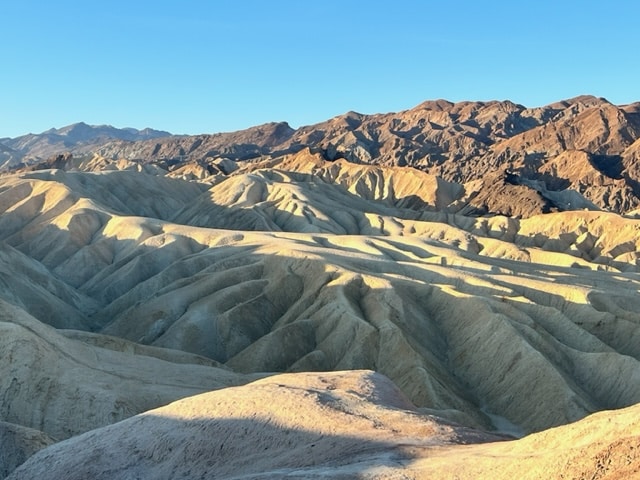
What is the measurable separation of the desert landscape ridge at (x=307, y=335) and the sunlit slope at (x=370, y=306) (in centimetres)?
19

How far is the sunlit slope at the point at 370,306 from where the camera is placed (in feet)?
139

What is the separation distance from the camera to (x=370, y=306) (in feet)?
164

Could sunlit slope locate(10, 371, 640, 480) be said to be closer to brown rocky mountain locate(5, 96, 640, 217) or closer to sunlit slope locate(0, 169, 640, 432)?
sunlit slope locate(0, 169, 640, 432)

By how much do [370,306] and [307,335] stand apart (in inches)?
204

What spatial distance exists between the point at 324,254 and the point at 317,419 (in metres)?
40.4

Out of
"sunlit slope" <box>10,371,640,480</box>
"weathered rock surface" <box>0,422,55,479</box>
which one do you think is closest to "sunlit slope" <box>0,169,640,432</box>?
"sunlit slope" <box>10,371,640,480</box>

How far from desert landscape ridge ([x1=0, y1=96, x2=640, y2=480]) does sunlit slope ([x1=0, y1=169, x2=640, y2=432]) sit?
0.63 feet

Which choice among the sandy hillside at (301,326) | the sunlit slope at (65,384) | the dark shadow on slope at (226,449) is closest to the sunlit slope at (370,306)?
the sandy hillside at (301,326)

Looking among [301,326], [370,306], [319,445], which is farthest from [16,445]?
[370,306]

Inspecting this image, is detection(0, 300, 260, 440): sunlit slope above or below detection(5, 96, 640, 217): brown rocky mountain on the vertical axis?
below

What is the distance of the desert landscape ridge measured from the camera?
1917cm

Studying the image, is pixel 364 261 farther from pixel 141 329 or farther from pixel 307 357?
pixel 141 329

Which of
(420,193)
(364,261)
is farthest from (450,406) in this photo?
(420,193)

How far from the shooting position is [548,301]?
50969 millimetres
